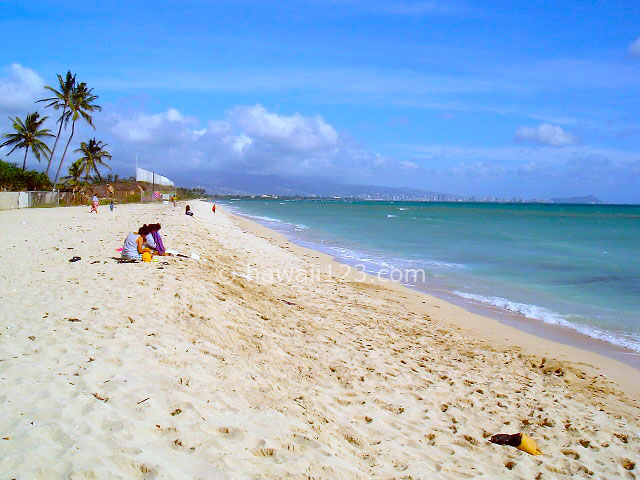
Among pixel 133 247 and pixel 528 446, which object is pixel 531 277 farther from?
pixel 528 446

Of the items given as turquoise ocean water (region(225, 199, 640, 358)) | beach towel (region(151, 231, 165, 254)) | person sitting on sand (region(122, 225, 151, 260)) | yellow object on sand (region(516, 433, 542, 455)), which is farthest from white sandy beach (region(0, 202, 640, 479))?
turquoise ocean water (region(225, 199, 640, 358))

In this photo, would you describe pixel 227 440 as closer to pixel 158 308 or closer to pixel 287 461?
pixel 287 461

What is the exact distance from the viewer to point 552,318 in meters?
10.9

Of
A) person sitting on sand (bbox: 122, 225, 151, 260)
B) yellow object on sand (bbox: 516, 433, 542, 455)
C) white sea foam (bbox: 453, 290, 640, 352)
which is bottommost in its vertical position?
white sea foam (bbox: 453, 290, 640, 352)

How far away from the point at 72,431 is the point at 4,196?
113 feet

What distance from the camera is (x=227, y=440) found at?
12.2 feet

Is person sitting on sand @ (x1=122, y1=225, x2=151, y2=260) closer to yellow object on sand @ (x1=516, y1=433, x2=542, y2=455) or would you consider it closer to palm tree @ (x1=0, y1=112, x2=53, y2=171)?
yellow object on sand @ (x1=516, y1=433, x2=542, y2=455)

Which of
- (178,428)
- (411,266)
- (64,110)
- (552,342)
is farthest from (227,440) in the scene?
(64,110)

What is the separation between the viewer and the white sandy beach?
11.4 ft

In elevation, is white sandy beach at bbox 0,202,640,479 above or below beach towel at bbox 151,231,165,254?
below

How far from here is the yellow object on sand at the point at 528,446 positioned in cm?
460

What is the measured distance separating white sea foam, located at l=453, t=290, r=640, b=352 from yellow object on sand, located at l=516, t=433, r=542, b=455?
5.39m

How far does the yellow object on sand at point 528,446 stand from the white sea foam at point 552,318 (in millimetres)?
5390

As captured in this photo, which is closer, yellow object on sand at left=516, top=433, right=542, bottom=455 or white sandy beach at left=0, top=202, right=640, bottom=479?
white sandy beach at left=0, top=202, right=640, bottom=479
